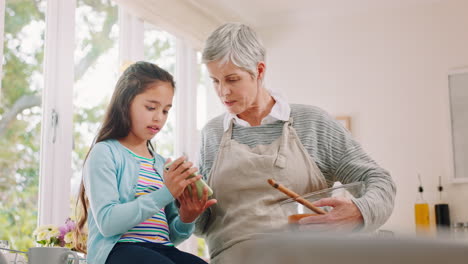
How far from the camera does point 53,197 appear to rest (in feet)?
9.25

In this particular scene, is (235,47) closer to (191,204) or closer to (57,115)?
(191,204)

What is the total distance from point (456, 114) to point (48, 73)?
279cm

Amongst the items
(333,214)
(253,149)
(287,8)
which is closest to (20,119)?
(253,149)

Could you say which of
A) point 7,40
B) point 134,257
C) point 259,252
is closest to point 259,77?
point 134,257

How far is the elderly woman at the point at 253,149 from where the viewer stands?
1284 millimetres

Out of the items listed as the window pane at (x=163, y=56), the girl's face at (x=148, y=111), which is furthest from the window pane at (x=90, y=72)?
the girl's face at (x=148, y=111)

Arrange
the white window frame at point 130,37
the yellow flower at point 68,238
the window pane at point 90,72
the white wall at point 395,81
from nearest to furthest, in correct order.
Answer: the yellow flower at point 68,238 < the window pane at point 90,72 < the white window frame at point 130,37 < the white wall at point 395,81

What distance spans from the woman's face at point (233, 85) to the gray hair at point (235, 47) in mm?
14

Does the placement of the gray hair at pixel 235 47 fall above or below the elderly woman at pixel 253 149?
above

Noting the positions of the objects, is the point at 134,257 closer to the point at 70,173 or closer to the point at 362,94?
the point at 70,173

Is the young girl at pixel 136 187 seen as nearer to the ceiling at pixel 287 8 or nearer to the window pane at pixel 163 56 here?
the window pane at pixel 163 56

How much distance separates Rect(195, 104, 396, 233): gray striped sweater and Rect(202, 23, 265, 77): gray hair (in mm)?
161

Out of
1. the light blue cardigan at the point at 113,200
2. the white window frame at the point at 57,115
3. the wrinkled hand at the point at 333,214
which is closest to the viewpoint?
the wrinkled hand at the point at 333,214

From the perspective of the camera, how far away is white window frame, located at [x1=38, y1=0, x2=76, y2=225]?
279 centimetres
